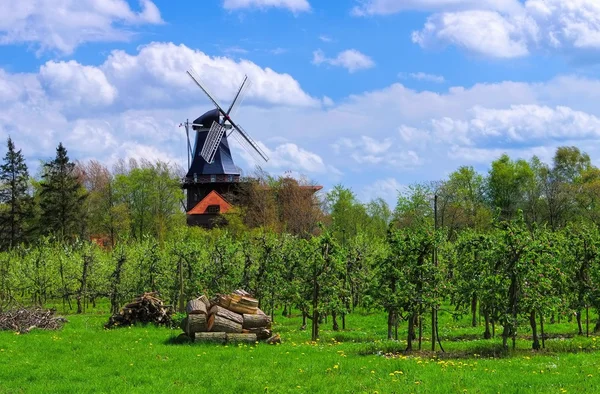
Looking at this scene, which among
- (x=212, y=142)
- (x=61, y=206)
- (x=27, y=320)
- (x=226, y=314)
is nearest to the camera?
(x=226, y=314)

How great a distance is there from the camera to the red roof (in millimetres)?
90812

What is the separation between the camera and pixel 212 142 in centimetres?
9719

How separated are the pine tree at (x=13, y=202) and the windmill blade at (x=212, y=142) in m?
27.5

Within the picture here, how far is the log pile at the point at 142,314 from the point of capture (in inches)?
1117

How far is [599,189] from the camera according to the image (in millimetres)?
79125

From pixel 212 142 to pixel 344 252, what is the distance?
71.3 meters

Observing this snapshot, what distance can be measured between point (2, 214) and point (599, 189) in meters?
67.2

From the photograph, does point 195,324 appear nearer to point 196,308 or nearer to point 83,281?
point 196,308

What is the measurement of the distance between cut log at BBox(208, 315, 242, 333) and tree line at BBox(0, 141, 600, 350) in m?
3.21

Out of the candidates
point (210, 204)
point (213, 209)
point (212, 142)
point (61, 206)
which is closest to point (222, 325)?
point (61, 206)

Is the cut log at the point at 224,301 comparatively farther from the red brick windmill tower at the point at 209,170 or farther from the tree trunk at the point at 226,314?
the red brick windmill tower at the point at 209,170

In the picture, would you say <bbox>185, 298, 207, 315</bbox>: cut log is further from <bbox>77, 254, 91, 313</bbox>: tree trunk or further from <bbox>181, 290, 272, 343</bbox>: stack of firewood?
<bbox>77, 254, 91, 313</bbox>: tree trunk

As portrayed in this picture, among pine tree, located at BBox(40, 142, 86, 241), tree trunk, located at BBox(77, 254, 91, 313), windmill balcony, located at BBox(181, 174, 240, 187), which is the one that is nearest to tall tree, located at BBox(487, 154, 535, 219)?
windmill balcony, located at BBox(181, 174, 240, 187)

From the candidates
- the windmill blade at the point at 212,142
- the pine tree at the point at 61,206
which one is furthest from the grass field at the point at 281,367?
the windmill blade at the point at 212,142
